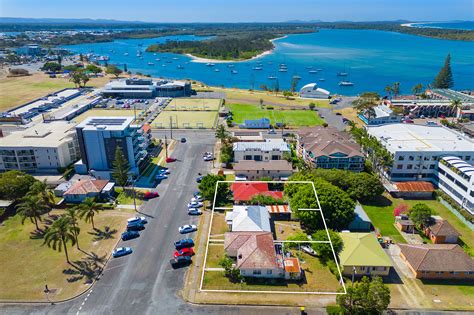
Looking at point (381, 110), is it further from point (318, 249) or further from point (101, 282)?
point (101, 282)

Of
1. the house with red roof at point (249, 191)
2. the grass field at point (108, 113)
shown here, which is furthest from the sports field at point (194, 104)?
the house with red roof at point (249, 191)

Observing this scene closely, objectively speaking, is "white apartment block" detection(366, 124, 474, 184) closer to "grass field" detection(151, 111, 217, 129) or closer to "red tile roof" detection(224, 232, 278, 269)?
"red tile roof" detection(224, 232, 278, 269)

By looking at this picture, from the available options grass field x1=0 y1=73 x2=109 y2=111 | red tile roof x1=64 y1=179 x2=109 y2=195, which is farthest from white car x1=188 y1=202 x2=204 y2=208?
grass field x1=0 y1=73 x2=109 y2=111

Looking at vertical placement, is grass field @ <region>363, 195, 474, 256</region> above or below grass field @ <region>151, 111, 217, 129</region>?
below

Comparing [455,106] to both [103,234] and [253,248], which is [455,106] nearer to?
[253,248]

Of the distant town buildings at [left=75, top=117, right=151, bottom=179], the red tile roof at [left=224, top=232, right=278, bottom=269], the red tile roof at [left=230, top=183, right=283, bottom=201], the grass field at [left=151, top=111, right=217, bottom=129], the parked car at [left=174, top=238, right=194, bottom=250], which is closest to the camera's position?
the red tile roof at [left=224, top=232, right=278, bottom=269]

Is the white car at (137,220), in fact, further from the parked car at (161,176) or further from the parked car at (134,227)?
the parked car at (161,176)

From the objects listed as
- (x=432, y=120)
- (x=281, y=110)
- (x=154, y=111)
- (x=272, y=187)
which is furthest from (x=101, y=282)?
(x=432, y=120)

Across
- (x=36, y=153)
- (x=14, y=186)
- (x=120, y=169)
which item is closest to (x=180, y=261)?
(x=120, y=169)
